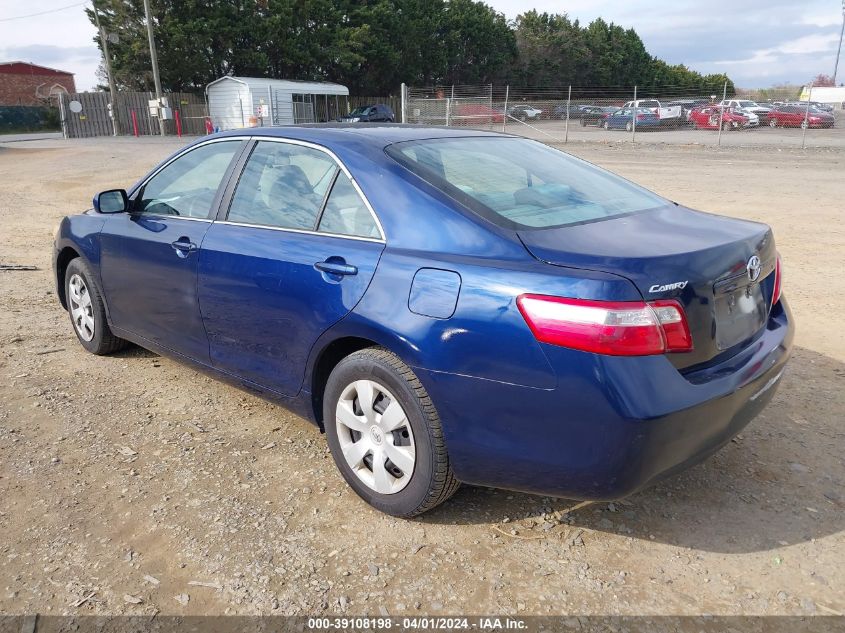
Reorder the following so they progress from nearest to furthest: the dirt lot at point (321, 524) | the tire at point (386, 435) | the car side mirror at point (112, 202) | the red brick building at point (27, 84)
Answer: the dirt lot at point (321, 524) < the tire at point (386, 435) < the car side mirror at point (112, 202) < the red brick building at point (27, 84)

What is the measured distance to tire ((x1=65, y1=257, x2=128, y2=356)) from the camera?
15.2 ft

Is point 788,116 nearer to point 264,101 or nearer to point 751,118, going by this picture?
point 751,118

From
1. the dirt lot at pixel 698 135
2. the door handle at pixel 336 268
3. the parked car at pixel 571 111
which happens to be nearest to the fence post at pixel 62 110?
the dirt lot at pixel 698 135

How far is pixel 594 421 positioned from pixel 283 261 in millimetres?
1593

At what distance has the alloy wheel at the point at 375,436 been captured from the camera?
111 inches

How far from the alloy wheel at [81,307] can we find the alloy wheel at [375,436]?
2.59 m

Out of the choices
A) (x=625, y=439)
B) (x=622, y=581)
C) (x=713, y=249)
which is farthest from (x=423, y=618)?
(x=713, y=249)

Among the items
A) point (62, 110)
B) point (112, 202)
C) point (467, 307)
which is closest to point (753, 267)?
point (467, 307)

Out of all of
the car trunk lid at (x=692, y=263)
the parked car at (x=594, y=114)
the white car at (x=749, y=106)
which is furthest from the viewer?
the parked car at (x=594, y=114)

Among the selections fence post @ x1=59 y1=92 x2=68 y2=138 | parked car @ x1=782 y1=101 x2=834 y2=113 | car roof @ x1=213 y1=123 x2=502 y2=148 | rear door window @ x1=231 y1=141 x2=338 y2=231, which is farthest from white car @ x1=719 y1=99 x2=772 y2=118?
fence post @ x1=59 y1=92 x2=68 y2=138

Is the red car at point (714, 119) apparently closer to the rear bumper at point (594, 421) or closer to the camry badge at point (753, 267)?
the camry badge at point (753, 267)

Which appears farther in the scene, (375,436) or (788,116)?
(788,116)

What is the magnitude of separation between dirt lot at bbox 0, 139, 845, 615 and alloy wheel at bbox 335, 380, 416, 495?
0.20 m

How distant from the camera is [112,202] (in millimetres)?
4254
